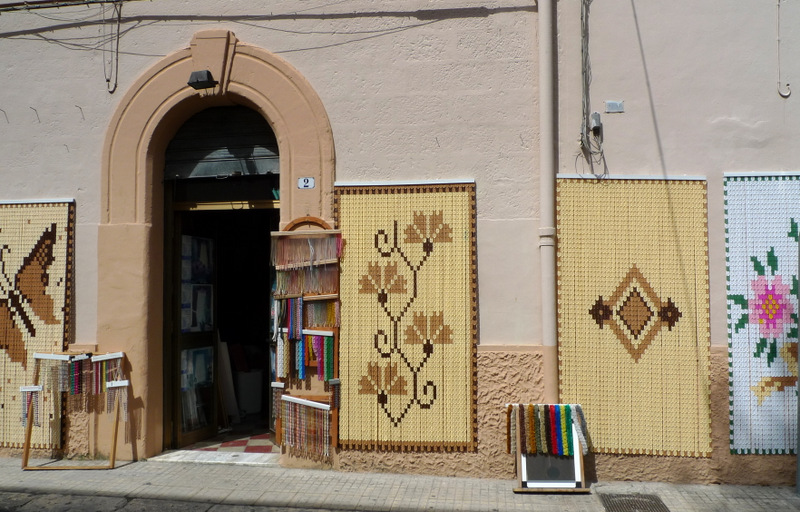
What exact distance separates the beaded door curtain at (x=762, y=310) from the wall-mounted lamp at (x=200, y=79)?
16.4 feet

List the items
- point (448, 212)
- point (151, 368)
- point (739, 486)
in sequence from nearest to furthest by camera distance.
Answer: point (739, 486), point (448, 212), point (151, 368)

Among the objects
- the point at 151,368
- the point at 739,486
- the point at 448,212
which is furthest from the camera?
the point at 151,368

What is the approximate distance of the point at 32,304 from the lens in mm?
7285

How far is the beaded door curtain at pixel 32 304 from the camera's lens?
23.7ft

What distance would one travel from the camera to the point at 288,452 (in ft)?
22.5

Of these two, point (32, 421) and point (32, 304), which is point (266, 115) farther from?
point (32, 421)

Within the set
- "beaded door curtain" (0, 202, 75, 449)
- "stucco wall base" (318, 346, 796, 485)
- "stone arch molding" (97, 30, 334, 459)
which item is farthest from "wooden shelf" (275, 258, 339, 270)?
"beaded door curtain" (0, 202, 75, 449)

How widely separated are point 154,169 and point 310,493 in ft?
12.0

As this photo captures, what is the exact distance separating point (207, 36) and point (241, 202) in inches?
67.0

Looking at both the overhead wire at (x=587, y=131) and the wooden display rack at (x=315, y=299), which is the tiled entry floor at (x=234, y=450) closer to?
the wooden display rack at (x=315, y=299)

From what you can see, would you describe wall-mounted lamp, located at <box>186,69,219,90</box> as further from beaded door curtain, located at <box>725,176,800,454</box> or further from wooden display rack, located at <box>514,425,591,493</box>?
beaded door curtain, located at <box>725,176,800,454</box>

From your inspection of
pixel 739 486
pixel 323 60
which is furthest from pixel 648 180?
pixel 323 60

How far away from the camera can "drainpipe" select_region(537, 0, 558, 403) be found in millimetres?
6422

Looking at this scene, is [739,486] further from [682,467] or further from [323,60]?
[323,60]
